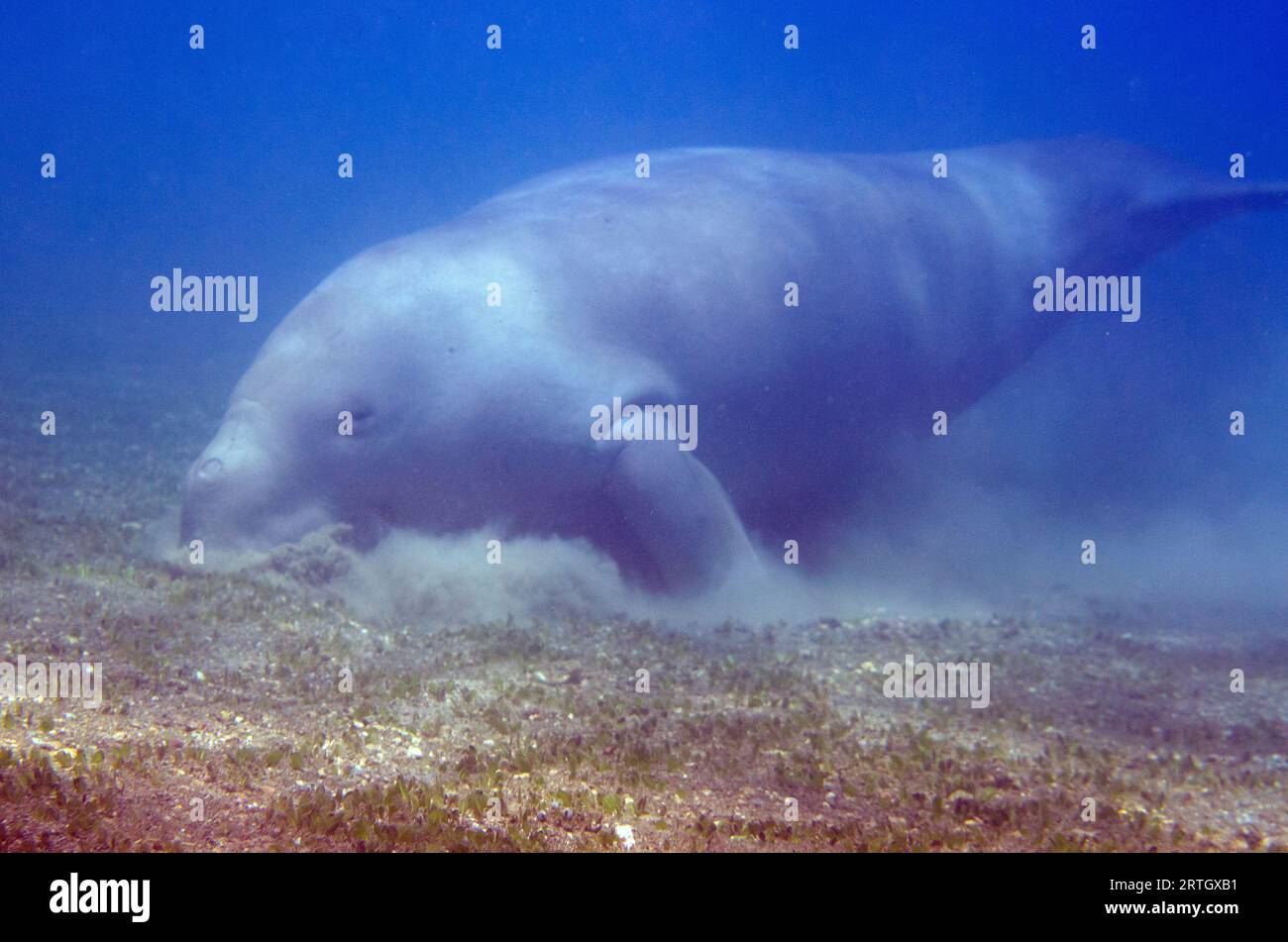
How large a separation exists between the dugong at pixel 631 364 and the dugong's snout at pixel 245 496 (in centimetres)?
2

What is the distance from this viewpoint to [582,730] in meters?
4.54

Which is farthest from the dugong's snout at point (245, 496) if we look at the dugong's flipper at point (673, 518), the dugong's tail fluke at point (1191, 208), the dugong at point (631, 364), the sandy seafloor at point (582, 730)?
the dugong's tail fluke at point (1191, 208)

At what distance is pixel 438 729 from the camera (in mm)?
4406

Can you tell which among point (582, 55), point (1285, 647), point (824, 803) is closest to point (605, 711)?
point (824, 803)

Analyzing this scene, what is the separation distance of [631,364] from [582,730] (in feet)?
12.2

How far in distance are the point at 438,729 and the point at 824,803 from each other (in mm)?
1940

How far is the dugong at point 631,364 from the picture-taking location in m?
6.94

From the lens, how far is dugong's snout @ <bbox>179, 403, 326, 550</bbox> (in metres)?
6.64

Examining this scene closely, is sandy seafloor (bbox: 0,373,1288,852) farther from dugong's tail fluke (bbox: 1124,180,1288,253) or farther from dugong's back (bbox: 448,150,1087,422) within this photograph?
dugong's tail fluke (bbox: 1124,180,1288,253)

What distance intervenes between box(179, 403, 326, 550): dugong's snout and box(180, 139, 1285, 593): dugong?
0.05 feet

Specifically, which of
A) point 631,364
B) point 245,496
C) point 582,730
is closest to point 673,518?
point 631,364

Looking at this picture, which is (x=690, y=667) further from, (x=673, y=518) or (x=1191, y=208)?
(x=1191, y=208)

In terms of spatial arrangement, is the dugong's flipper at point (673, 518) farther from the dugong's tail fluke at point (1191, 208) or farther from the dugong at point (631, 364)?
the dugong's tail fluke at point (1191, 208)

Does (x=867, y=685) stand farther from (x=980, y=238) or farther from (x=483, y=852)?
(x=980, y=238)
